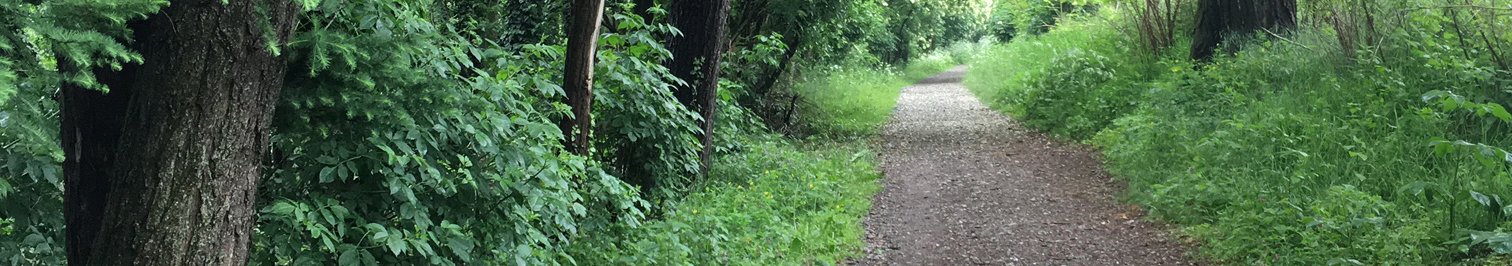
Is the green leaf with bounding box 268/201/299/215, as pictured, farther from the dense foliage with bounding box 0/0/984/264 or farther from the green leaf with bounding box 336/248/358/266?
the green leaf with bounding box 336/248/358/266

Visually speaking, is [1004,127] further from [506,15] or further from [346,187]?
[346,187]

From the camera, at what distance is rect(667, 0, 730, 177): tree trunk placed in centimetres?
754

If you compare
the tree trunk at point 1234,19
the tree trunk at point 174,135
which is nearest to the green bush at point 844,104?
the tree trunk at point 1234,19

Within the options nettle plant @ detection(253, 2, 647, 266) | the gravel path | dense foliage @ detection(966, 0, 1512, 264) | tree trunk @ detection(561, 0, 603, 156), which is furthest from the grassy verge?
dense foliage @ detection(966, 0, 1512, 264)

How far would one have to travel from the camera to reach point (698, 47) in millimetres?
7605

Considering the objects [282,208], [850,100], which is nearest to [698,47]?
[282,208]

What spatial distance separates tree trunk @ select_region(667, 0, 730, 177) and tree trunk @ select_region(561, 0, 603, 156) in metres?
2.00

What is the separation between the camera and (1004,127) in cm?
1309

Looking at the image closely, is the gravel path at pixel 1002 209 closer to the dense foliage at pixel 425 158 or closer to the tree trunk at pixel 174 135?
the dense foliage at pixel 425 158

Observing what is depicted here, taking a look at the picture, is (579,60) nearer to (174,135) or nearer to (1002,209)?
(174,135)

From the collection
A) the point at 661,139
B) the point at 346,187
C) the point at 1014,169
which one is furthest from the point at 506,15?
the point at 346,187

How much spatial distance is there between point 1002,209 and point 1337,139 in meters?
2.31

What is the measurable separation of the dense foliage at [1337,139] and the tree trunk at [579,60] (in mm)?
3714

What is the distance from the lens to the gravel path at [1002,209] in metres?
6.29
